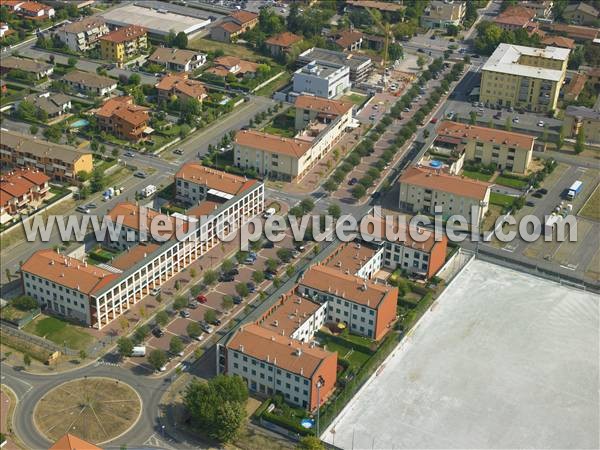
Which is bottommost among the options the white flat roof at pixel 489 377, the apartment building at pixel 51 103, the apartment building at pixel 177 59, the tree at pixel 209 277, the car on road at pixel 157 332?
the white flat roof at pixel 489 377

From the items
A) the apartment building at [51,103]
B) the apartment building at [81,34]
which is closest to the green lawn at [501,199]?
the apartment building at [51,103]

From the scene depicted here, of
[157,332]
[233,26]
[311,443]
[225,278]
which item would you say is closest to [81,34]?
[233,26]

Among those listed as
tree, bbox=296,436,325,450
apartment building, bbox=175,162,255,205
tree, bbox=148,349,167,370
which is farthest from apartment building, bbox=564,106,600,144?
tree, bbox=148,349,167,370

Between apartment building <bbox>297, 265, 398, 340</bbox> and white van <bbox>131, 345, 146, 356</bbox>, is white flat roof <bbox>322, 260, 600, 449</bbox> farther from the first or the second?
white van <bbox>131, 345, 146, 356</bbox>

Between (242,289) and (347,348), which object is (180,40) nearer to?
(242,289)

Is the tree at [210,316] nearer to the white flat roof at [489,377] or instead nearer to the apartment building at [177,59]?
the white flat roof at [489,377]

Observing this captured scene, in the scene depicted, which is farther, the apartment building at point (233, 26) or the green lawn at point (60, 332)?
the apartment building at point (233, 26)
